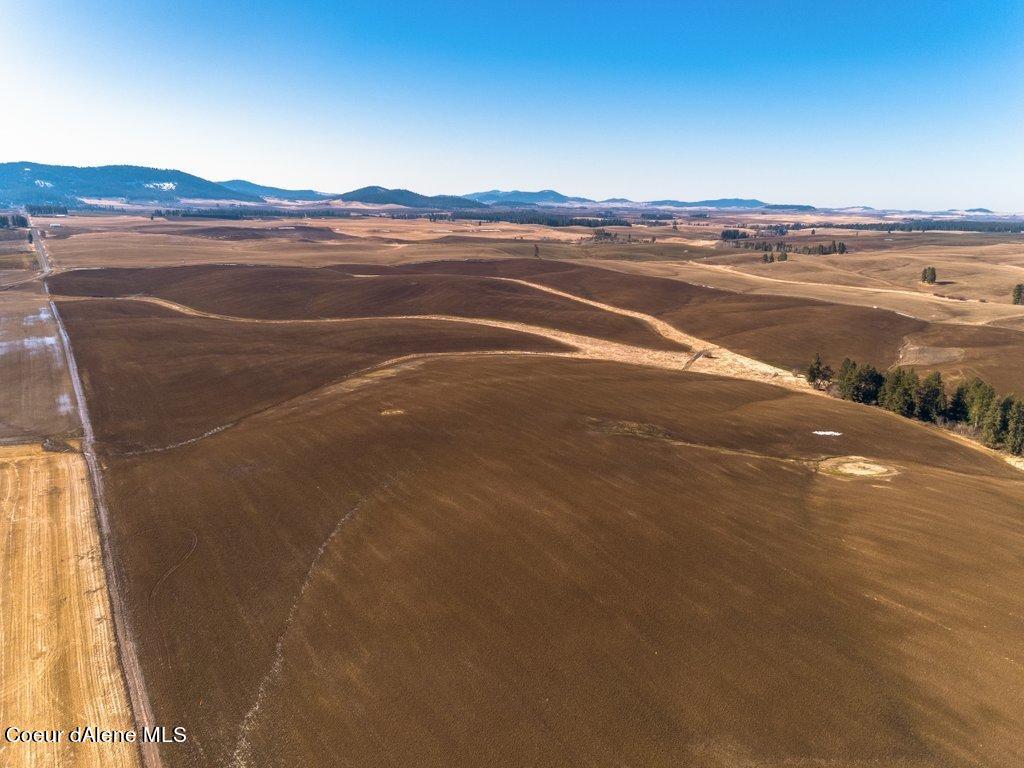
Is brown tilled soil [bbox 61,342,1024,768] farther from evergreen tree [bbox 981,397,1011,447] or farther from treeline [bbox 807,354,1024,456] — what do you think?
treeline [bbox 807,354,1024,456]

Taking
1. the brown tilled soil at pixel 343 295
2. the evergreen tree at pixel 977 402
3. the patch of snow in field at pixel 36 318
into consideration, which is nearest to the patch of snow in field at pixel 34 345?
the patch of snow in field at pixel 36 318

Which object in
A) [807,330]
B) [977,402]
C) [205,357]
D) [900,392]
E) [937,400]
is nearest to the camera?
[977,402]

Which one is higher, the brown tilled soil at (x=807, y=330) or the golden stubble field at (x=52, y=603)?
the brown tilled soil at (x=807, y=330)

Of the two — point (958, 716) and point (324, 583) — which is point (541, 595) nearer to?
point (324, 583)

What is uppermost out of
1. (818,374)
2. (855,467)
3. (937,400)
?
(818,374)

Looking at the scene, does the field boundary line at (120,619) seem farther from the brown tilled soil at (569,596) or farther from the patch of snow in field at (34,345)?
the patch of snow in field at (34,345)

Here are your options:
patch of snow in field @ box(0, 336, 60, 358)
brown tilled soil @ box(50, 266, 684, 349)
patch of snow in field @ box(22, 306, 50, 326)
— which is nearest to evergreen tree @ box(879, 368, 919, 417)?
brown tilled soil @ box(50, 266, 684, 349)

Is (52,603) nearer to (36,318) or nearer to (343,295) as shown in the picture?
(36,318)

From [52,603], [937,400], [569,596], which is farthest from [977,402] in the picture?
[52,603]

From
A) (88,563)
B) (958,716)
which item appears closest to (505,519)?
(958,716)
